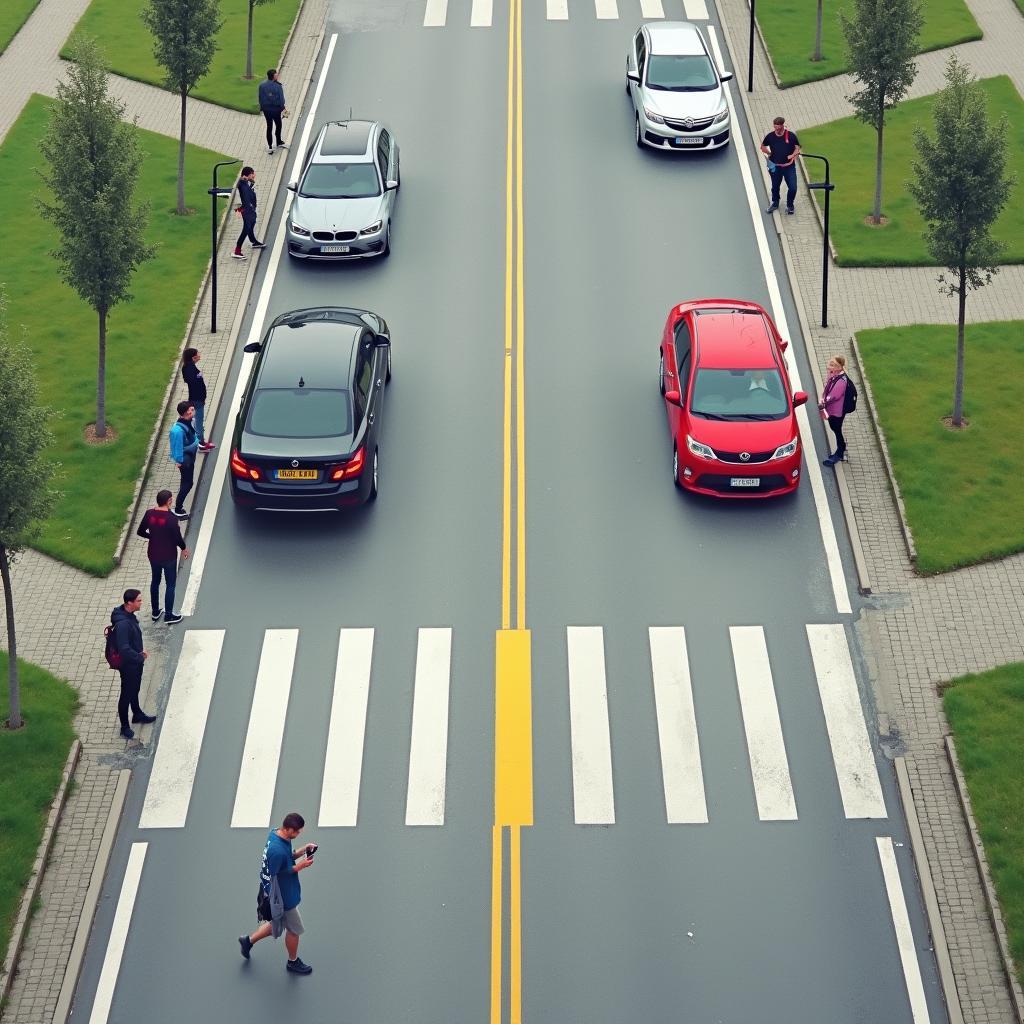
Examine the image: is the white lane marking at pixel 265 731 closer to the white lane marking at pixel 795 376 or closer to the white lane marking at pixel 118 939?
the white lane marking at pixel 118 939

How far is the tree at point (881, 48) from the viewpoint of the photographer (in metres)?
29.2

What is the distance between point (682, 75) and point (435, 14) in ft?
30.0

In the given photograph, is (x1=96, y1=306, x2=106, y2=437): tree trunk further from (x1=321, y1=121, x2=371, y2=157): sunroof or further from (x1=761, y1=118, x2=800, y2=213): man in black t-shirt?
(x1=761, y1=118, x2=800, y2=213): man in black t-shirt

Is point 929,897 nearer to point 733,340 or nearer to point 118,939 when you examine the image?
point 118,939

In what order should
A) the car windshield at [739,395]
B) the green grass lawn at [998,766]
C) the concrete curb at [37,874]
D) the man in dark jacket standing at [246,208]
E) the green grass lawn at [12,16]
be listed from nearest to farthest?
the concrete curb at [37,874] → the green grass lawn at [998,766] → the car windshield at [739,395] → the man in dark jacket standing at [246,208] → the green grass lawn at [12,16]

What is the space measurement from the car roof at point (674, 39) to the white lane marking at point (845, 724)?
55.4 ft

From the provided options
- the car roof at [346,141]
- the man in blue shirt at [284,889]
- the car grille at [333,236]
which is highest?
the car roof at [346,141]

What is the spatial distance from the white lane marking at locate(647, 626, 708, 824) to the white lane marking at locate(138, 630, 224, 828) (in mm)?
5401

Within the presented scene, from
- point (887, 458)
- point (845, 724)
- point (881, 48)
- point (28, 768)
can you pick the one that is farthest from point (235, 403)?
point (881, 48)

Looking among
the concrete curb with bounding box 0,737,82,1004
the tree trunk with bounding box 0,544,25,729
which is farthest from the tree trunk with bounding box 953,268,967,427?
the tree trunk with bounding box 0,544,25,729

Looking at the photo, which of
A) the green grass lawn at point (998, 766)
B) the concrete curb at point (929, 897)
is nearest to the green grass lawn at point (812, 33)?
the green grass lawn at point (998, 766)

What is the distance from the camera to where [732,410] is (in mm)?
23016

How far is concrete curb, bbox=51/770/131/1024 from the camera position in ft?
51.6

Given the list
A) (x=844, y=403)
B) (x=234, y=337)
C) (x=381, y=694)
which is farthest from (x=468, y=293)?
(x=381, y=694)
